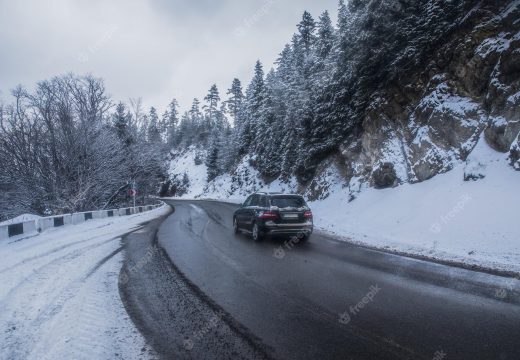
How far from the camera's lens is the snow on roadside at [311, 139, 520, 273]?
9.23 metres

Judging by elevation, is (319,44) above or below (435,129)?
above

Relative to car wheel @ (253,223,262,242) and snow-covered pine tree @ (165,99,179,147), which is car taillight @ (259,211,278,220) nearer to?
car wheel @ (253,223,262,242)

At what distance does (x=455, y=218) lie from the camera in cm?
1150

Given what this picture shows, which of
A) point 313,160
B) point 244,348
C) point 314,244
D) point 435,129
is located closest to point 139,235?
point 314,244

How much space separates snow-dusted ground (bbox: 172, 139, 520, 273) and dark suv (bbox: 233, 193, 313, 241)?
218 cm

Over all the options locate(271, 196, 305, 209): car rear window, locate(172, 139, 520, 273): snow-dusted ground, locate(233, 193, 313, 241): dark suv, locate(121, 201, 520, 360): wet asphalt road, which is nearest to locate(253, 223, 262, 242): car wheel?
locate(233, 193, 313, 241): dark suv

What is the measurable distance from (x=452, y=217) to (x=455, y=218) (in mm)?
165

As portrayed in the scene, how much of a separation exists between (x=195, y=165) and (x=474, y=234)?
81.3 metres

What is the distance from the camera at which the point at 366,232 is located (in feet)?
46.4

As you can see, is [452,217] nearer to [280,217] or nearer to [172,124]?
[280,217]

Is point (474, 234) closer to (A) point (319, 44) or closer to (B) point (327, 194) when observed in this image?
(B) point (327, 194)

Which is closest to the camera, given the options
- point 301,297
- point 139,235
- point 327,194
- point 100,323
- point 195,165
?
point 100,323

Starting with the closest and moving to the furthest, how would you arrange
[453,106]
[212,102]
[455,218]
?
1. [455,218]
2. [453,106]
3. [212,102]

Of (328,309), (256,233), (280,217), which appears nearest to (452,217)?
(280,217)
